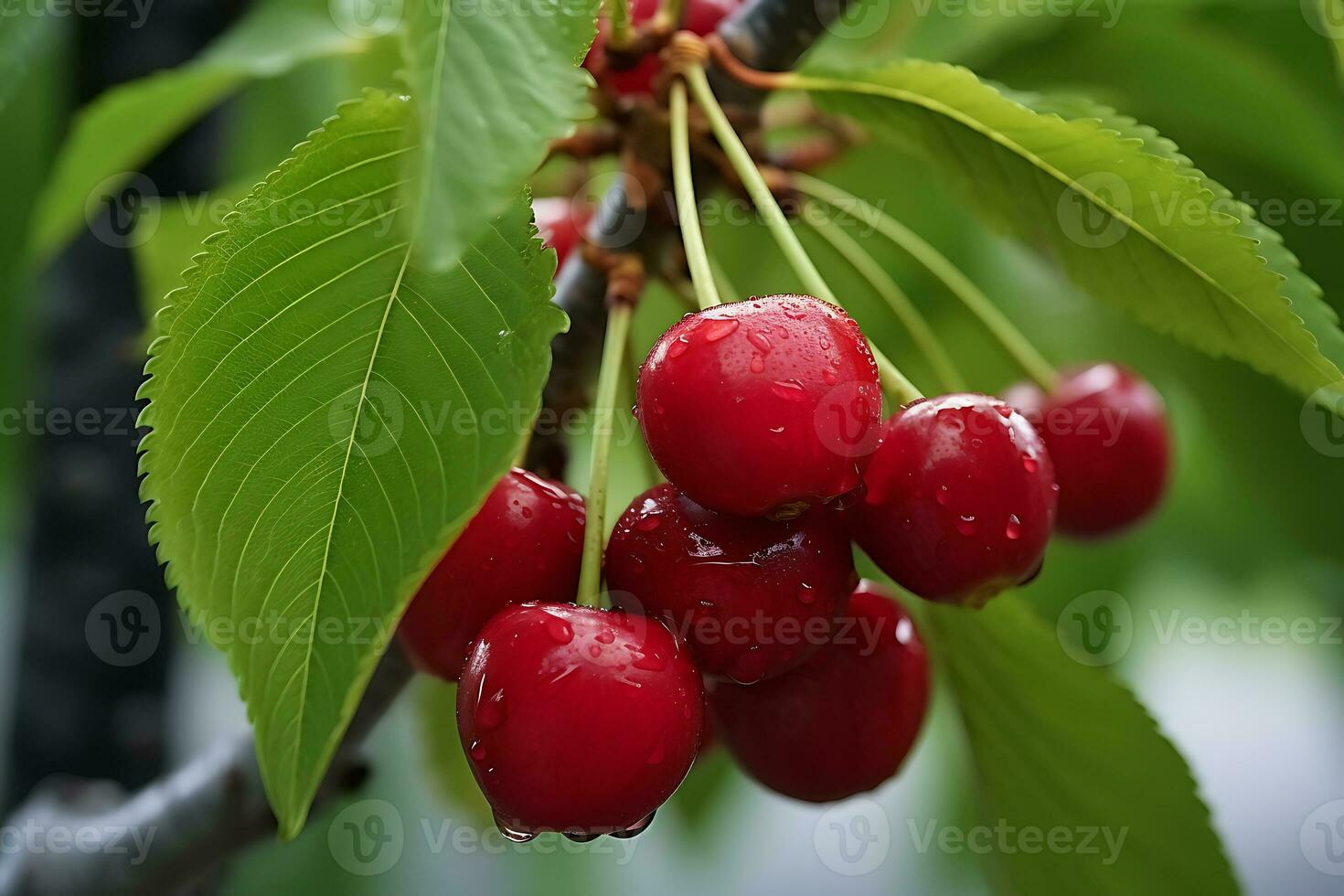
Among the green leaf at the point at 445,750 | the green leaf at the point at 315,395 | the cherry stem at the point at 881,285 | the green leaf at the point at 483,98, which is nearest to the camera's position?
the green leaf at the point at 483,98

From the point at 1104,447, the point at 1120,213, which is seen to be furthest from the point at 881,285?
the point at 1120,213

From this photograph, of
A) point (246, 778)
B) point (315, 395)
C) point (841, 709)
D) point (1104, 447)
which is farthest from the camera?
point (1104, 447)

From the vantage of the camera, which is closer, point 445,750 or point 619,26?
point 619,26

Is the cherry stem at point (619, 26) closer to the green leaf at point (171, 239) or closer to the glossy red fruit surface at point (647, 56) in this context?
the glossy red fruit surface at point (647, 56)

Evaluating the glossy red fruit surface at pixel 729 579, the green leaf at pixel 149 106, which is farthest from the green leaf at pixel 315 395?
the green leaf at pixel 149 106

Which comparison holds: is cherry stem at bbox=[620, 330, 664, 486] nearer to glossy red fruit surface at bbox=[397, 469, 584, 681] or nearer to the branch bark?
the branch bark

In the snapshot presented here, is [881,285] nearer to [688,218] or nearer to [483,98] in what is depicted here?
[688,218]
